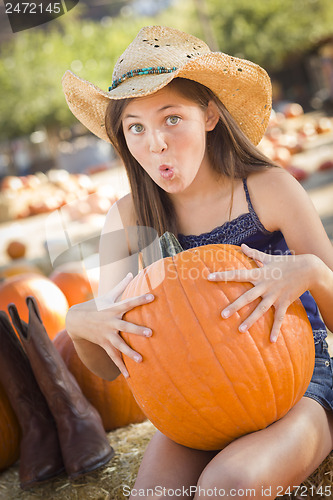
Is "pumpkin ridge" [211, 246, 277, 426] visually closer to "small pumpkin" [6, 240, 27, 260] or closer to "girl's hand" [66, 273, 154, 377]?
"girl's hand" [66, 273, 154, 377]

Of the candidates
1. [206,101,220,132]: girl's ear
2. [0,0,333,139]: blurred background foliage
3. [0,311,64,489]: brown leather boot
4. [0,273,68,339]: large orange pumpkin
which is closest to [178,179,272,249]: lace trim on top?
[206,101,220,132]: girl's ear

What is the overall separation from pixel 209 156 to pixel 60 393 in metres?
1.10

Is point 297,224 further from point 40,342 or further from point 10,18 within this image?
point 10,18

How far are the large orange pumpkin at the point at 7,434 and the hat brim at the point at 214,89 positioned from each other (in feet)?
4.00

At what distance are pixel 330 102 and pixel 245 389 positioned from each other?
17829 mm

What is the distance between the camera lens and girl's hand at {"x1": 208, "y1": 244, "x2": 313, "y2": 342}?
5.07ft

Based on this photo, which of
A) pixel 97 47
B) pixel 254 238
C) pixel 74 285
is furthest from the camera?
pixel 97 47

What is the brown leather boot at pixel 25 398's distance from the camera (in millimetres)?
2227

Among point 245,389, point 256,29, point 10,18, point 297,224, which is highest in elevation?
point 256,29

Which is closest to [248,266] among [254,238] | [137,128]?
[254,238]

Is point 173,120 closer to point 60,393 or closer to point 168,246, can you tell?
point 168,246

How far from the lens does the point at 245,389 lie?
1551 mm

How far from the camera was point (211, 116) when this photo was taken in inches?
82.0

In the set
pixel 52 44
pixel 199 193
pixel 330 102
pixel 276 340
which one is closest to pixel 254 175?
pixel 199 193
